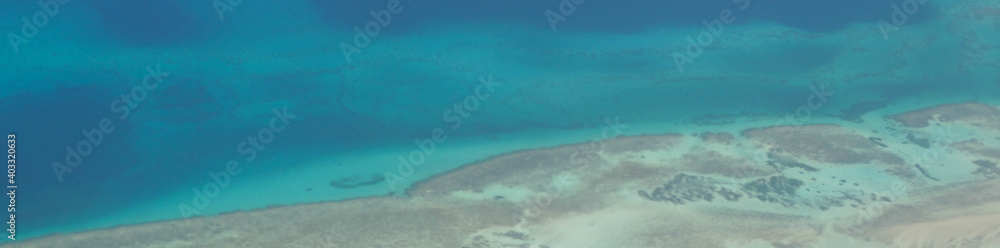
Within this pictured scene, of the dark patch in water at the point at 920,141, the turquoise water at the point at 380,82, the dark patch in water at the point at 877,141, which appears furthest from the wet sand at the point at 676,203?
the turquoise water at the point at 380,82

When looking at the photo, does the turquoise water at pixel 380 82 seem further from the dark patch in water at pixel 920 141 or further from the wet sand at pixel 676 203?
the dark patch in water at pixel 920 141

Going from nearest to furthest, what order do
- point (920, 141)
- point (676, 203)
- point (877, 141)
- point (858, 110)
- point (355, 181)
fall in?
point (676, 203)
point (355, 181)
point (877, 141)
point (920, 141)
point (858, 110)

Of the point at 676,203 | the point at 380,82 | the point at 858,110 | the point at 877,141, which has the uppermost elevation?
the point at 380,82

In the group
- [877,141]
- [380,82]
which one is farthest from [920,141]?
[380,82]

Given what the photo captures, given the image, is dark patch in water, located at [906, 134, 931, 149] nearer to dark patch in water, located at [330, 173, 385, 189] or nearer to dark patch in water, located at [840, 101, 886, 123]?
dark patch in water, located at [840, 101, 886, 123]

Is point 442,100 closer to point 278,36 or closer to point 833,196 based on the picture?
point 278,36

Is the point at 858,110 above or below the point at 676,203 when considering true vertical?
above

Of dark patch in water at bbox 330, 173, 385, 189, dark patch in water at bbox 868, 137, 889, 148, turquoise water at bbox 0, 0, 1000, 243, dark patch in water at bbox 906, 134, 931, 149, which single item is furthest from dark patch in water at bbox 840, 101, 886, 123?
dark patch in water at bbox 330, 173, 385, 189

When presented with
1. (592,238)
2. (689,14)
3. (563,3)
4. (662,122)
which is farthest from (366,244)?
(689,14)

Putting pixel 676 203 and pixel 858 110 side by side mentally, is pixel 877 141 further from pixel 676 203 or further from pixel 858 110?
pixel 676 203
